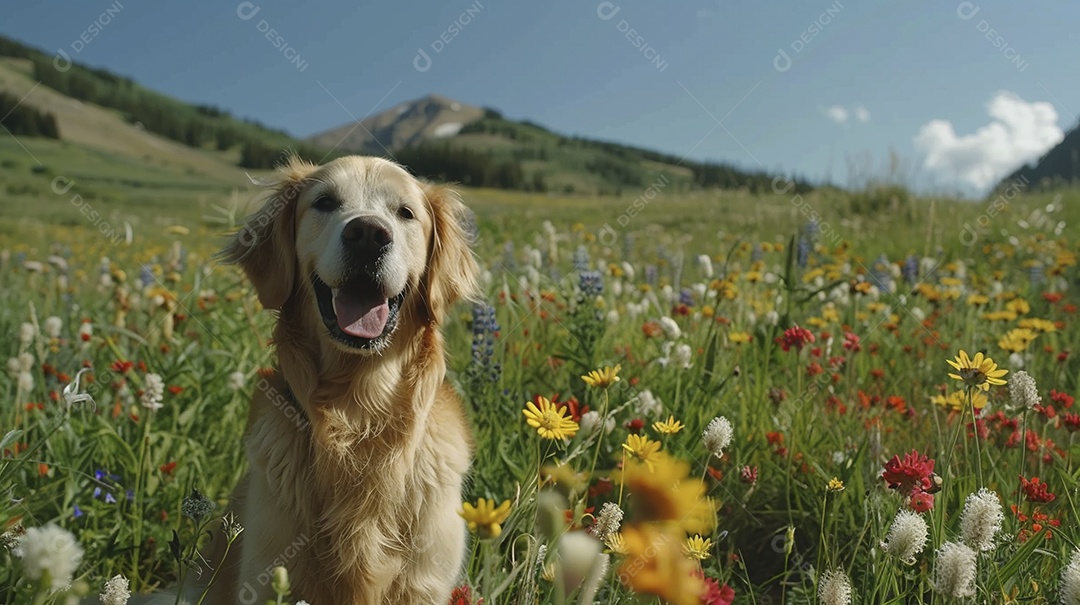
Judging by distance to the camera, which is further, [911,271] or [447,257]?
[911,271]

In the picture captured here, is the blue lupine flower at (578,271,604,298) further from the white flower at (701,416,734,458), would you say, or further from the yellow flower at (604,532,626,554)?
the yellow flower at (604,532,626,554)

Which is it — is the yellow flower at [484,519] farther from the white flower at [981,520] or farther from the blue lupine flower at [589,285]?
the blue lupine flower at [589,285]

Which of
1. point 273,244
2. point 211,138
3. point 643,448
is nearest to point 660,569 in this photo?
point 643,448

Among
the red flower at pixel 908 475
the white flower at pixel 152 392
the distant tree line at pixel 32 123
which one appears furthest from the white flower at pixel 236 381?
the distant tree line at pixel 32 123

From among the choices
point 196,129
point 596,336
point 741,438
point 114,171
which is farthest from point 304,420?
point 196,129

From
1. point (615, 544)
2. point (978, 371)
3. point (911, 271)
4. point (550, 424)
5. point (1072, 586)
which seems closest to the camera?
point (1072, 586)

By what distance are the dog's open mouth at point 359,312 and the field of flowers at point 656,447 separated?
648 millimetres

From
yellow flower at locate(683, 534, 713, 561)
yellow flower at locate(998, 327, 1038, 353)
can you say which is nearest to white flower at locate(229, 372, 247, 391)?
yellow flower at locate(683, 534, 713, 561)

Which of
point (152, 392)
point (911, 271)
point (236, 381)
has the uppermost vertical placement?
point (911, 271)

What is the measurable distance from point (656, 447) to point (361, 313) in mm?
1226

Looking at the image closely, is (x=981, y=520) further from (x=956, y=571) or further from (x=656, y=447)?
(x=656, y=447)

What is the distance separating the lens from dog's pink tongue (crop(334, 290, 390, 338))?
94.1 inches

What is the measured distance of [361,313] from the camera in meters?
2.42

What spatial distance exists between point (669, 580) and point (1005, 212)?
11.6 meters
